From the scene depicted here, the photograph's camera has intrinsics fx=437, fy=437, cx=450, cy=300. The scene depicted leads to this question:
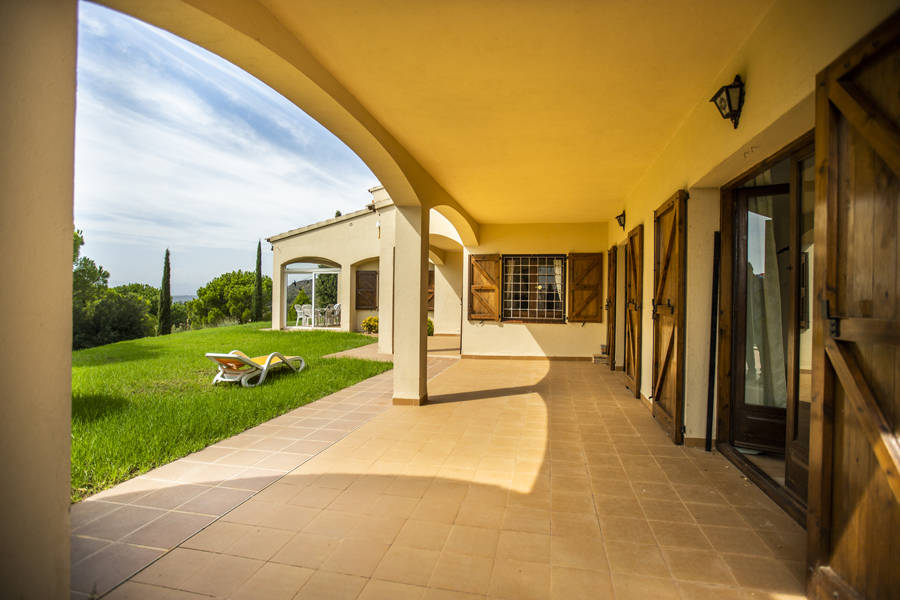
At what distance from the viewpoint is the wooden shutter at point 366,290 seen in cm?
1387

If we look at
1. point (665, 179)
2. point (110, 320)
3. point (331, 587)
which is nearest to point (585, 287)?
point (665, 179)

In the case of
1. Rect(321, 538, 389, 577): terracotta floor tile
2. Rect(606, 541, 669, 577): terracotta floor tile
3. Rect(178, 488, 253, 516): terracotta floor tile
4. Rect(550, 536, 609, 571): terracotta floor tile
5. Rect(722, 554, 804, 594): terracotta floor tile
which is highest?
Rect(722, 554, 804, 594): terracotta floor tile

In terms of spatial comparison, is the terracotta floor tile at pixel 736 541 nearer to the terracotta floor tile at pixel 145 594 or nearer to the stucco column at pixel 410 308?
the terracotta floor tile at pixel 145 594

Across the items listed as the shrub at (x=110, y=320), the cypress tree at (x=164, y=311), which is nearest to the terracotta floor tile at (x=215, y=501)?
the shrub at (x=110, y=320)

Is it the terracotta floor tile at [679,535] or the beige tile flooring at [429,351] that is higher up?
the beige tile flooring at [429,351]

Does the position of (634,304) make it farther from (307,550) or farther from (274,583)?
(274,583)

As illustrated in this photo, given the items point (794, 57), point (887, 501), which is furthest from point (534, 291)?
point (887, 501)

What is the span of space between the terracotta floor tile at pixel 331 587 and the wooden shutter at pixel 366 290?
1220cm

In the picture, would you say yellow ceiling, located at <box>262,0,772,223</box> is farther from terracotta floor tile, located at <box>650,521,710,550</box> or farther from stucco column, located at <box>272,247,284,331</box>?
stucco column, located at <box>272,247,284,331</box>

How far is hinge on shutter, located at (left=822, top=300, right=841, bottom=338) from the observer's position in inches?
63.4

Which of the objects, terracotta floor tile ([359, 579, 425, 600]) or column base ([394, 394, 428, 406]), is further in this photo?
column base ([394, 394, 428, 406])

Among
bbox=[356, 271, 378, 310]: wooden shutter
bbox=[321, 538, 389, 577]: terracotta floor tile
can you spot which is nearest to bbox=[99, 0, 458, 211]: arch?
bbox=[321, 538, 389, 577]: terracotta floor tile

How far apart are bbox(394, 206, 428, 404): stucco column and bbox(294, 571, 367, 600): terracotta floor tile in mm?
3088

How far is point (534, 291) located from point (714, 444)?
18.6 ft
